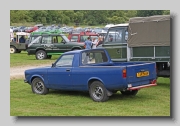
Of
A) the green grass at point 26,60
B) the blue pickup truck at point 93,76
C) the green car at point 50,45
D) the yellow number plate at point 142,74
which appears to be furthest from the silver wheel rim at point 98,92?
the green car at point 50,45

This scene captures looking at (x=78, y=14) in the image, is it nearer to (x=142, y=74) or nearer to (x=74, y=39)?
(x=142, y=74)

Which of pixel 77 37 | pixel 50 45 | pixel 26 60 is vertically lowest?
pixel 26 60

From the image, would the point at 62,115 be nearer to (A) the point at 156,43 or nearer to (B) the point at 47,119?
(B) the point at 47,119

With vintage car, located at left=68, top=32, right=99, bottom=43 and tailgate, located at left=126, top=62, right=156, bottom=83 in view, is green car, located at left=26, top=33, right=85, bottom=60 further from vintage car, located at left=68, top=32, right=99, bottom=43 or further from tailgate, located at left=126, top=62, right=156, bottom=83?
tailgate, located at left=126, top=62, right=156, bottom=83

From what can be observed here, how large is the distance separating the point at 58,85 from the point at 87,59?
3.74ft

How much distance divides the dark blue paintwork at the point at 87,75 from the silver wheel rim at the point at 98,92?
0.24 metres

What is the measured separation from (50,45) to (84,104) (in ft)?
44.5

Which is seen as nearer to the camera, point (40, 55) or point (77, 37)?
point (40, 55)

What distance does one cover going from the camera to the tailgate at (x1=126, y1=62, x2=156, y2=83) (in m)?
10.2

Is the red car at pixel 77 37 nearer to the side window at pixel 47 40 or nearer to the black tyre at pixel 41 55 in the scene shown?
the side window at pixel 47 40

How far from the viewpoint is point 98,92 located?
10.8 meters

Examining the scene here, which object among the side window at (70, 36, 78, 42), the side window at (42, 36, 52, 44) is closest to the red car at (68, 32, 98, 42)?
the side window at (70, 36, 78, 42)

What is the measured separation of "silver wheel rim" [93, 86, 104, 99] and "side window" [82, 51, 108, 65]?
2.83 feet

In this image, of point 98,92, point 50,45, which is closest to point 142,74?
point 98,92
